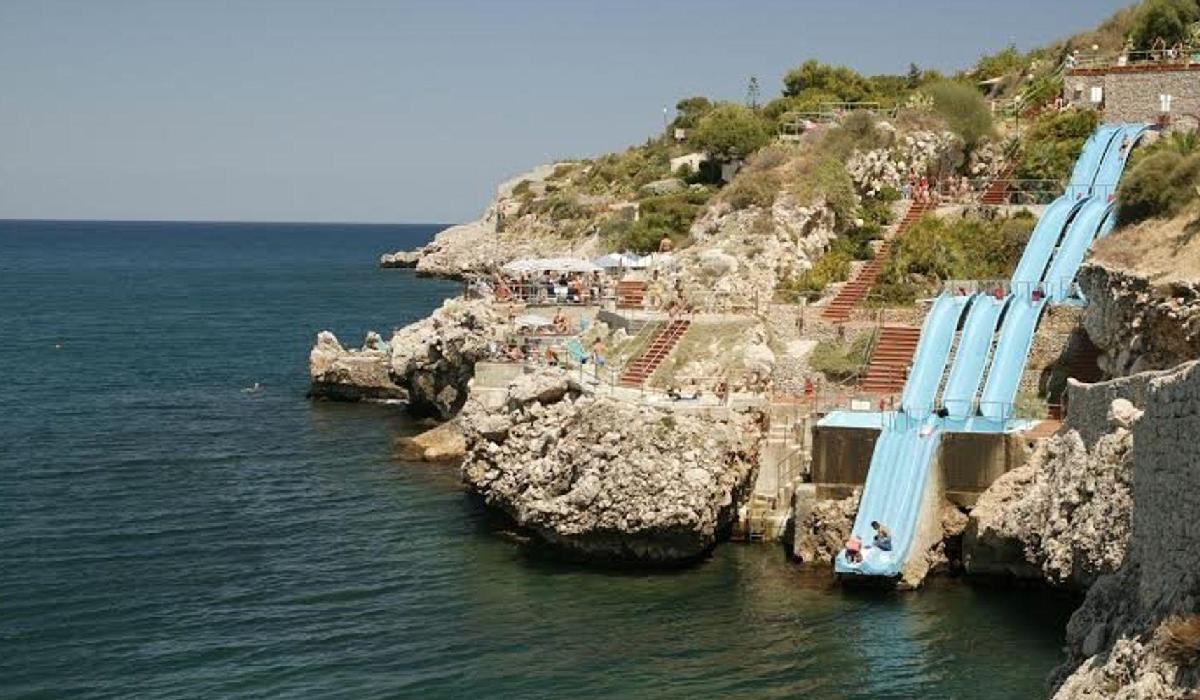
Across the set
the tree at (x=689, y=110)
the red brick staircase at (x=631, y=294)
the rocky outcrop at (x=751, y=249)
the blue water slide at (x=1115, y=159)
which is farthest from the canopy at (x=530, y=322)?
the tree at (x=689, y=110)

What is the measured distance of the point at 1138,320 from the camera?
29688mm

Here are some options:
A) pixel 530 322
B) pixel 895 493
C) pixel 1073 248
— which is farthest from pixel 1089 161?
pixel 895 493

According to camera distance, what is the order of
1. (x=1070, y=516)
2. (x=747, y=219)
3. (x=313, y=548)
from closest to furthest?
(x=1070, y=516) → (x=313, y=548) → (x=747, y=219)

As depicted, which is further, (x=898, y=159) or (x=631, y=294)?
(x=898, y=159)

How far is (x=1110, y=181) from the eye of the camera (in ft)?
141

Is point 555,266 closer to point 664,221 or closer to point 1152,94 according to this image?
point 664,221

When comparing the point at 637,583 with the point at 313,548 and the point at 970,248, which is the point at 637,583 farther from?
the point at 970,248

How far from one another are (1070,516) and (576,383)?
473 inches

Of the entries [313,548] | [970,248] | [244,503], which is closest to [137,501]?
[244,503]

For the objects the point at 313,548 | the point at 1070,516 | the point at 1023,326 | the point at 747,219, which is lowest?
the point at 313,548

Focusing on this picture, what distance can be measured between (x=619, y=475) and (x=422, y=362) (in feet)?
60.4

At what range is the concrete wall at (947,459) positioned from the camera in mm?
28812

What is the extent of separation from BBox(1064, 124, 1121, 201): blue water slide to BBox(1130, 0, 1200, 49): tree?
10.2m

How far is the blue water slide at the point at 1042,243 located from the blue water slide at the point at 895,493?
9.24m
